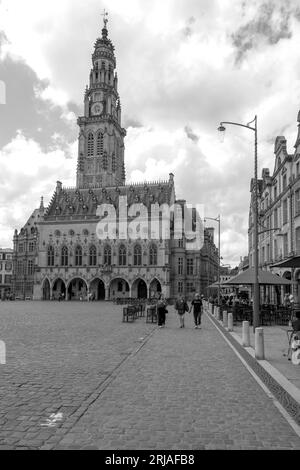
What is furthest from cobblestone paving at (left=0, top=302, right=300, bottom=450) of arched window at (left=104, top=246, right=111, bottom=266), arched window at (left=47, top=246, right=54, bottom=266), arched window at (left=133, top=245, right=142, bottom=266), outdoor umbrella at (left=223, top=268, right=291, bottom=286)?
arched window at (left=47, top=246, right=54, bottom=266)

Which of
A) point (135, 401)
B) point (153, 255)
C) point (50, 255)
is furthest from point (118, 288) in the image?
point (135, 401)

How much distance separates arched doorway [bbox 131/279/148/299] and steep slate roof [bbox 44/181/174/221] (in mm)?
13400

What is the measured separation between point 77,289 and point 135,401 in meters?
67.2

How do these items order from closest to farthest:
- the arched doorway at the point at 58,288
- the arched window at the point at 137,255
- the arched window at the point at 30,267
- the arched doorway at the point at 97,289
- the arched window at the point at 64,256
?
1. the arched window at the point at 137,255
2. the arched doorway at the point at 97,289
3. the arched window at the point at 64,256
4. the arched doorway at the point at 58,288
5. the arched window at the point at 30,267

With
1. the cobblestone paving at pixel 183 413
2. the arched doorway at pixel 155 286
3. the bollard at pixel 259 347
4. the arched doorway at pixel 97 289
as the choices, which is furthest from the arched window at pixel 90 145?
the cobblestone paving at pixel 183 413

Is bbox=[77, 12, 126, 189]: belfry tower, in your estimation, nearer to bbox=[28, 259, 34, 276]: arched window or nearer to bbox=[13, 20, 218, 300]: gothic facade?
bbox=[13, 20, 218, 300]: gothic facade

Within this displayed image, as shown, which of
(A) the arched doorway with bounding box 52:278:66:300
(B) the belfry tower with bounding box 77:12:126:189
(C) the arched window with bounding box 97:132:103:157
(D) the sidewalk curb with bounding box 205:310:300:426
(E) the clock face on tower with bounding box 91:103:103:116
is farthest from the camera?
(E) the clock face on tower with bounding box 91:103:103:116

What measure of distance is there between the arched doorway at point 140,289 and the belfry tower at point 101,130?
67.5 ft

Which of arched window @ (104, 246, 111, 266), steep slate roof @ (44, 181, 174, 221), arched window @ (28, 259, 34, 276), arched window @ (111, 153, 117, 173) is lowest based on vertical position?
arched window @ (28, 259, 34, 276)

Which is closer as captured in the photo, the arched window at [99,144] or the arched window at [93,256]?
the arched window at [93,256]

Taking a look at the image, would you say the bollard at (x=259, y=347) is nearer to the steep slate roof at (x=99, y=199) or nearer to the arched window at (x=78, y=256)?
the steep slate roof at (x=99, y=199)

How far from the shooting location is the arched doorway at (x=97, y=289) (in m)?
71.2

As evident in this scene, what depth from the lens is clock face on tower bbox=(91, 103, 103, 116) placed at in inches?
3381
